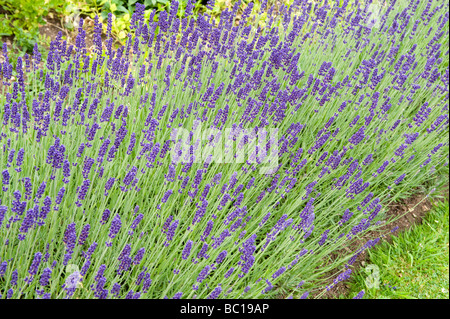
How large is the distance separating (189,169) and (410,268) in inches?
73.1

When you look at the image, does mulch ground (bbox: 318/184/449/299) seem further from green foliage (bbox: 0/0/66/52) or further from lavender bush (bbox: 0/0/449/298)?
green foliage (bbox: 0/0/66/52)

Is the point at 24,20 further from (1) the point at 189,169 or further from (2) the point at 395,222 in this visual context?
(2) the point at 395,222

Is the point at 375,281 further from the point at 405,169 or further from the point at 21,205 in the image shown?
the point at 21,205

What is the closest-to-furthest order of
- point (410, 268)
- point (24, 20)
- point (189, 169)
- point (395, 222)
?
point (189, 169)
point (410, 268)
point (395, 222)
point (24, 20)

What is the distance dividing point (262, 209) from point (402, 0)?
446 centimetres

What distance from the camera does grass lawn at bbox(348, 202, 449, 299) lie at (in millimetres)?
2617

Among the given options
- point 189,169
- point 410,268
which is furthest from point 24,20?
point 410,268

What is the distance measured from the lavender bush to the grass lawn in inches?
8.6

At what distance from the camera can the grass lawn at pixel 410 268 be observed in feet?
8.59

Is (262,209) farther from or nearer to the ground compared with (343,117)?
nearer to the ground

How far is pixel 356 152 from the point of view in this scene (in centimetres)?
Result: 301

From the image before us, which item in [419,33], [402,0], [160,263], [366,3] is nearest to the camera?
[160,263]

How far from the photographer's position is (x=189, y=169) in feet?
8.00

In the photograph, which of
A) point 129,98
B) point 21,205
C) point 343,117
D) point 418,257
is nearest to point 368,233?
point 418,257
